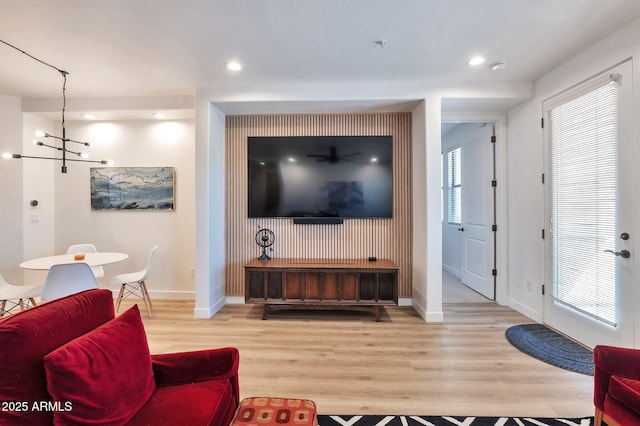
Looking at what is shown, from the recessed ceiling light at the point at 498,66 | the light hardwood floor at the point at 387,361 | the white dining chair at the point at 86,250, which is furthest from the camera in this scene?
the white dining chair at the point at 86,250

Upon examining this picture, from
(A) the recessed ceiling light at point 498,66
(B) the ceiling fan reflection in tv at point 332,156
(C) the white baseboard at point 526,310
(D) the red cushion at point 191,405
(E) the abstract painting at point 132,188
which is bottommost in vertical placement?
(C) the white baseboard at point 526,310

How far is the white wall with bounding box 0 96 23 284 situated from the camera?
11.8ft

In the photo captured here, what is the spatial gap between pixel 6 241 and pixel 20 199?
555mm

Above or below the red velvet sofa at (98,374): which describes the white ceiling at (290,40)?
above

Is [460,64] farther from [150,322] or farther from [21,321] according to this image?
[150,322]

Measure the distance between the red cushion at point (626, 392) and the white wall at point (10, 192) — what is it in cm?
584

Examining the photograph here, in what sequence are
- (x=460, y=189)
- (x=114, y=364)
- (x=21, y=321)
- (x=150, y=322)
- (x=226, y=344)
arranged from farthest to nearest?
(x=460, y=189), (x=150, y=322), (x=226, y=344), (x=114, y=364), (x=21, y=321)

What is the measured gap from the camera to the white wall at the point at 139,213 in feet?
13.1

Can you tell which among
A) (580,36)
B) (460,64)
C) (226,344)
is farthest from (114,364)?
(580,36)

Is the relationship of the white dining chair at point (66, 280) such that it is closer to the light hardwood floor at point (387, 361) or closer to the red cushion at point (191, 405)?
the light hardwood floor at point (387, 361)

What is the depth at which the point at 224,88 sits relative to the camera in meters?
3.35

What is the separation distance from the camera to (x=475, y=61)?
9.21 feet

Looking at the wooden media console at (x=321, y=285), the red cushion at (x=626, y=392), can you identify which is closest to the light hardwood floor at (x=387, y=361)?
the wooden media console at (x=321, y=285)

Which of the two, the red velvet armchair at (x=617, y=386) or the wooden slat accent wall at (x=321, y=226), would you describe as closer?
the red velvet armchair at (x=617, y=386)
